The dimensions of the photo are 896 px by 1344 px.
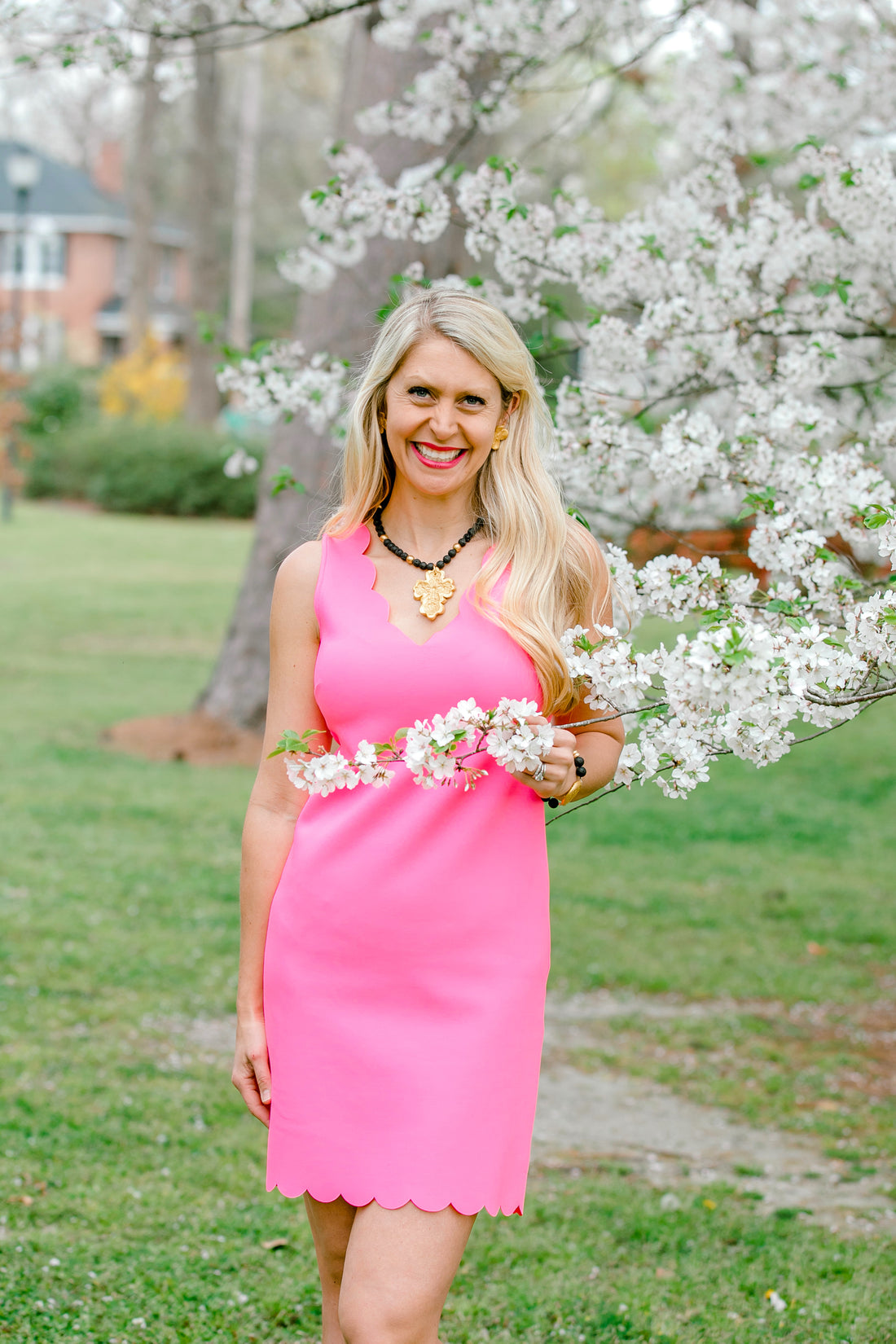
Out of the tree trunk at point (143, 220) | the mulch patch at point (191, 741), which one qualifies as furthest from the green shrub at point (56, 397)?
the mulch patch at point (191, 741)

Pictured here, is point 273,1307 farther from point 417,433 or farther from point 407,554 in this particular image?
point 417,433

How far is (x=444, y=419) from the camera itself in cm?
254

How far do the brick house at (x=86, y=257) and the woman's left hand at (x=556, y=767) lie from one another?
42629mm

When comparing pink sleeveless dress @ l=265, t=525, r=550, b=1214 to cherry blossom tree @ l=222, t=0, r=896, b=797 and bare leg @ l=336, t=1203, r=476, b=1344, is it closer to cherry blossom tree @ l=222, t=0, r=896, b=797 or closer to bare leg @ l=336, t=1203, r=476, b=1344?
bare leg @ l=336, t=1203, r=476, b=1344

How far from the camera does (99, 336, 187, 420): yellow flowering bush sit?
107 feet

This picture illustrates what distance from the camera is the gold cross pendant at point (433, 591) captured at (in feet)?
8.35

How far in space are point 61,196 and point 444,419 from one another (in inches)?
1844

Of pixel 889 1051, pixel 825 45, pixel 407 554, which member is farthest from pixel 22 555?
pixel 407 554

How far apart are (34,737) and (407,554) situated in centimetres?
791

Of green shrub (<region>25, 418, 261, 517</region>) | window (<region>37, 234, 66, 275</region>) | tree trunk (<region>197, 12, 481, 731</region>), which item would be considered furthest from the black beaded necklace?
window (<region>37, 234, 66, 275</region>)

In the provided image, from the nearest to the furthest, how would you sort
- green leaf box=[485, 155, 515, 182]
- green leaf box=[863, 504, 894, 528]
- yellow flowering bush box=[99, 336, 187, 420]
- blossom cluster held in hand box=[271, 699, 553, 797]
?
blossom cluster held in hand box=[271, 699, 553, 797] < green leaf box=[863, 504, 894, 528] < green leaf box=[485, 155, 515, 182] < yellow flowering bush box=[99, 336, 187, 420]

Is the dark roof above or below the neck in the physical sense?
above

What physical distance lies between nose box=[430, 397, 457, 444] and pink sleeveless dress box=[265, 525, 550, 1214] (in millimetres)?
295

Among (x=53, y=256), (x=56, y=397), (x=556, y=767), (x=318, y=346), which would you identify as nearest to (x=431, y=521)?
(x=556, y=767)
